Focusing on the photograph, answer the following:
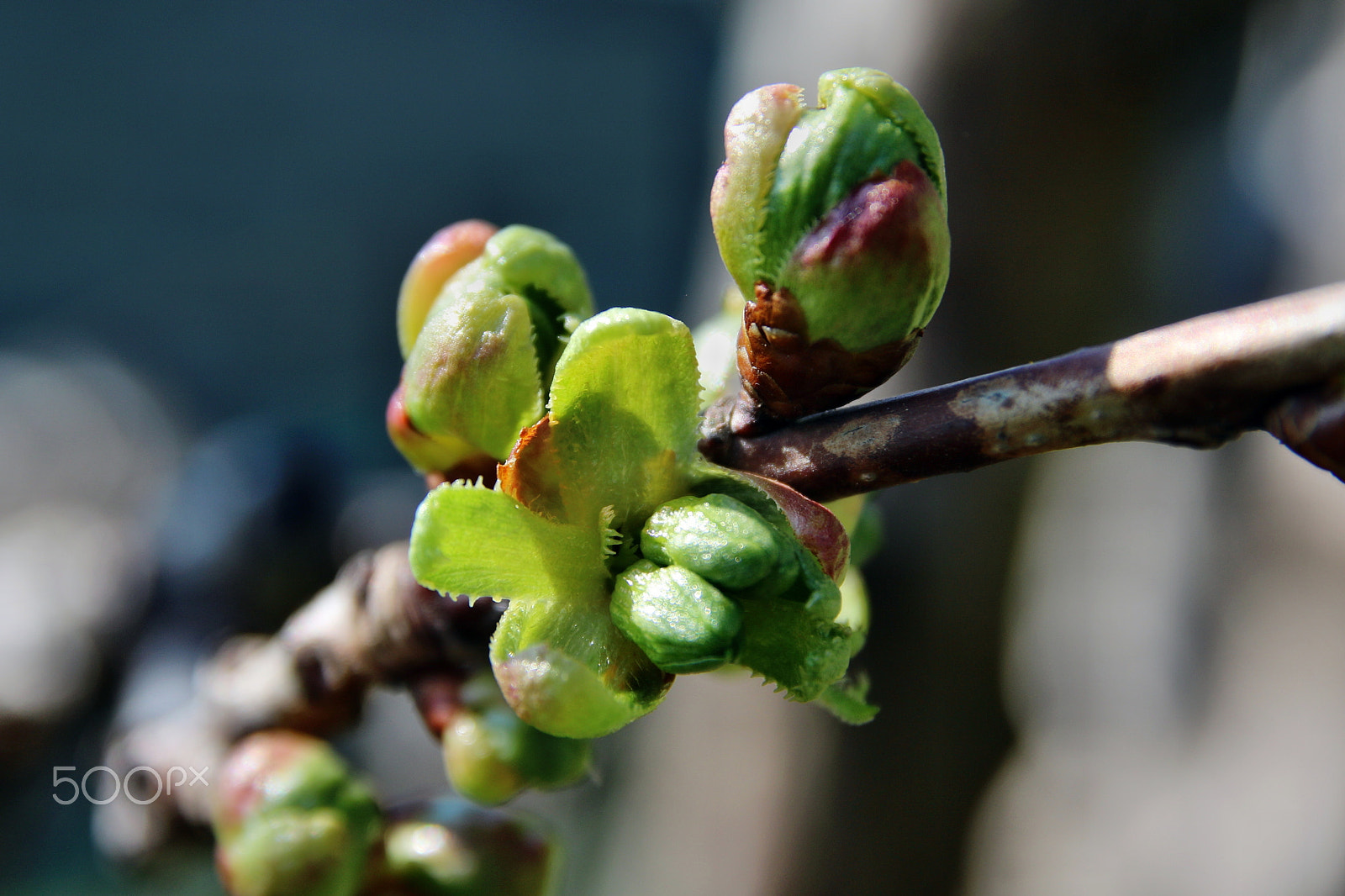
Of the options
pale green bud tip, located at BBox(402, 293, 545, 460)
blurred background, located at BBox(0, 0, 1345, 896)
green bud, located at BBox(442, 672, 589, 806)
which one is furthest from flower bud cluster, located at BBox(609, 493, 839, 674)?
blurred background, located at BBox(0, 0, 1345, 896)

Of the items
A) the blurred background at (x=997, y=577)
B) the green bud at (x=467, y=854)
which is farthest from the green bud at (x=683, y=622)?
the blurred background at (x=997, y=577)

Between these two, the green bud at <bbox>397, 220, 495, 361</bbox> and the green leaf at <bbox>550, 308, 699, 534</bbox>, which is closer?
the green leaf at <bbox>550, 308, 699, 534</bbox>

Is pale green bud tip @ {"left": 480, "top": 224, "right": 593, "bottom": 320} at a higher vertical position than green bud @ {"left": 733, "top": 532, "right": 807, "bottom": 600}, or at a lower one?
higher

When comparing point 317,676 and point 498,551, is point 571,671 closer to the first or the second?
point 498,551

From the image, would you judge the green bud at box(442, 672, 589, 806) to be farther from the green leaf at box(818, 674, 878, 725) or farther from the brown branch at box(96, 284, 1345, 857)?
the green leaf at box(818, 674, 878, 725)

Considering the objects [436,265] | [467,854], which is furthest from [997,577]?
[436,265]

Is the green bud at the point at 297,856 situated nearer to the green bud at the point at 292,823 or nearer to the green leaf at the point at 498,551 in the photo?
the green bud at the point at 292,823
